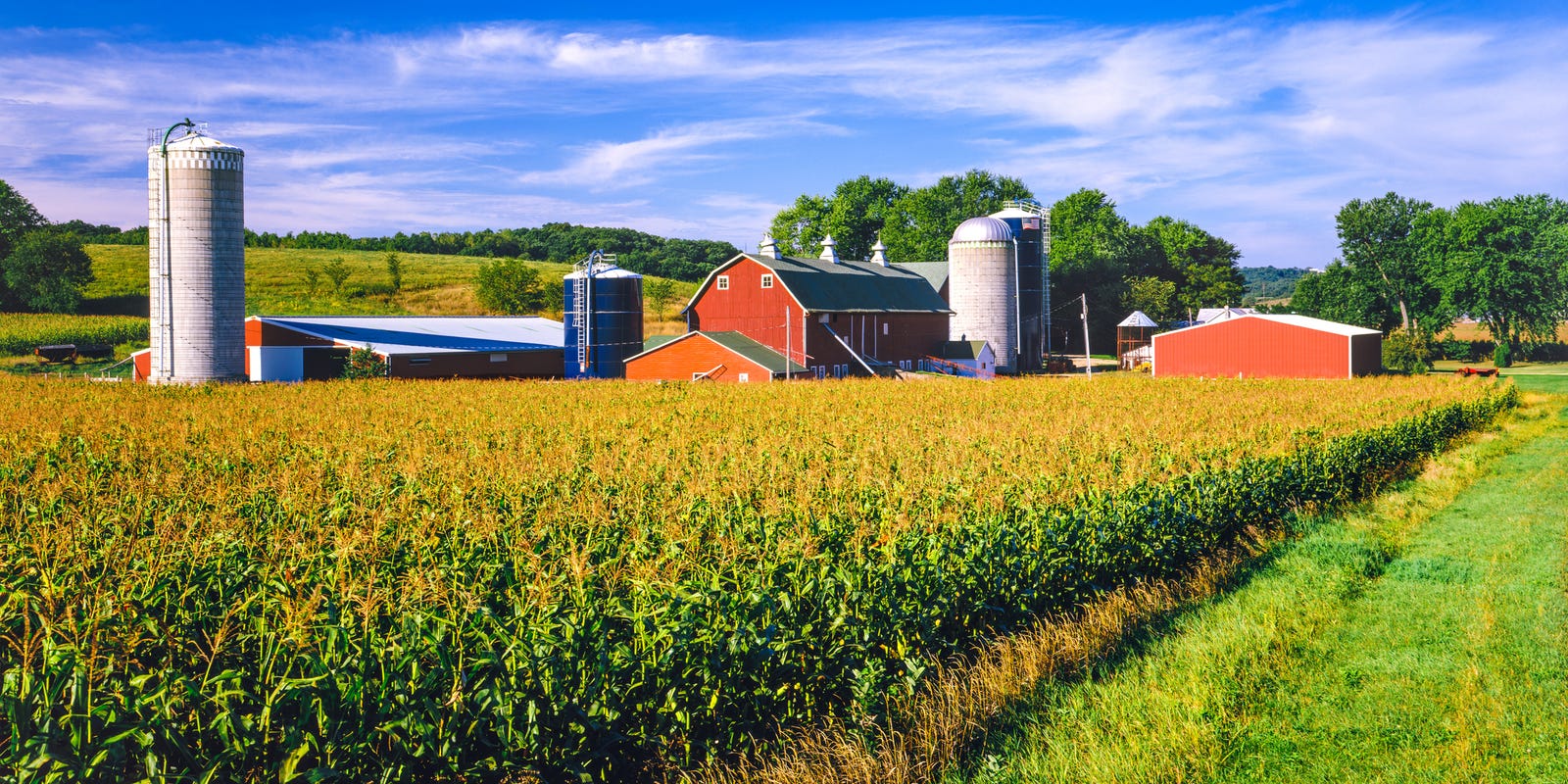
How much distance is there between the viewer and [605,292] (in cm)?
4644

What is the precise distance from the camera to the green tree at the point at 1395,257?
259 ft

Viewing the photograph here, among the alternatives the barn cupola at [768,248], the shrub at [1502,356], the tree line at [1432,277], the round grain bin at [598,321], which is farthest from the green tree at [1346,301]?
the round grain bin at [598,321]

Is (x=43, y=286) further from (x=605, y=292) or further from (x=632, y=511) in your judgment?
(x=632, y=511)

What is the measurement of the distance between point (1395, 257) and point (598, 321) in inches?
2624

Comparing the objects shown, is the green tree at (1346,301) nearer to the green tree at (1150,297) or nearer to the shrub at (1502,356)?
the shrub at (1502,356)

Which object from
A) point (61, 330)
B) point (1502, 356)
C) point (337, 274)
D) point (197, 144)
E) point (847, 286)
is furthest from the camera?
point (337, 274)

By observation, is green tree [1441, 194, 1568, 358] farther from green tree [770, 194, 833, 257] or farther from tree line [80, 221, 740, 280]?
tree line [80, 221, 740, 280]

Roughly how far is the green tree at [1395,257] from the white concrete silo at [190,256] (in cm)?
7786

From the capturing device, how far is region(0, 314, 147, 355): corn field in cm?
5611

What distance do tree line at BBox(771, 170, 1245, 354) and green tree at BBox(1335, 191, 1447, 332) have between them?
13039mm

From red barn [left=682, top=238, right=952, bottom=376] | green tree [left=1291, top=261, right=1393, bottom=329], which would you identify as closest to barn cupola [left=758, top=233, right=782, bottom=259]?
red barn [left=682, top=238, right=952, bottom=376]

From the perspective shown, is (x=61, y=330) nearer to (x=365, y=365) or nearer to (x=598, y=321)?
(x=365, y=365)

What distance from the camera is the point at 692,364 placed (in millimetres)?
43438

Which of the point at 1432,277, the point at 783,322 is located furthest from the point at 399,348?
the point at 1432,277
